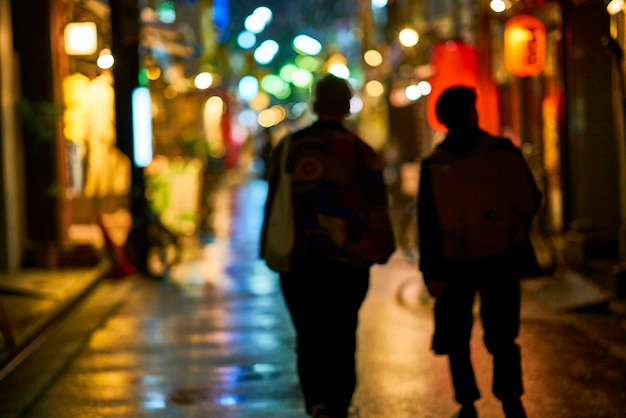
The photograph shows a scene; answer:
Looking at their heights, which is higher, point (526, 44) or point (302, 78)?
point (302, 78)

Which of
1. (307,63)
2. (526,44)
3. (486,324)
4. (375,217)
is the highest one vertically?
(307,63)

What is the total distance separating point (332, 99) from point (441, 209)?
34.2 inches

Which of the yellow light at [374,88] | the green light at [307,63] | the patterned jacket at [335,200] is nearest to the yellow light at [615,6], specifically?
the patterned jacket at [335,200]

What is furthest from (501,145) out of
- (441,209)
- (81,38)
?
(81,38)

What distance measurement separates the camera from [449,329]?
252 inches

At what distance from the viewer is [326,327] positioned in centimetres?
625

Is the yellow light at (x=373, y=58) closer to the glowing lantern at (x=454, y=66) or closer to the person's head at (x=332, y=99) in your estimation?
the glowing lantern at (x=454, y=66)

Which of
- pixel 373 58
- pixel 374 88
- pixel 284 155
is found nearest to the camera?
pixel 284 155

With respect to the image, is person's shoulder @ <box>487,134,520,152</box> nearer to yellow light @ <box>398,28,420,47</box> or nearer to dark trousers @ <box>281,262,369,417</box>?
dark trousers @ <box>281,262,369,417</box>

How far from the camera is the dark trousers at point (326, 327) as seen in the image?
6.19 meters

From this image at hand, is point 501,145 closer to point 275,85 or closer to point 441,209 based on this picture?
point 441,209

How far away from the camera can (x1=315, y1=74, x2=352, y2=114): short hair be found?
6309 mm

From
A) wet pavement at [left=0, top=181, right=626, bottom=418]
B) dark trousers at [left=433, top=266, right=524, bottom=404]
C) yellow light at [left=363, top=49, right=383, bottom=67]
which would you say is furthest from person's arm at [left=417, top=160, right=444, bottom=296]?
yellow light at [left=363, top=49, right=383, bottom=67]

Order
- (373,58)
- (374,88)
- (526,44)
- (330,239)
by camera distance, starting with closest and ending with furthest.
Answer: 1. (330,239)
2. (526,44)
3. (373,58)
4. (374,88)
